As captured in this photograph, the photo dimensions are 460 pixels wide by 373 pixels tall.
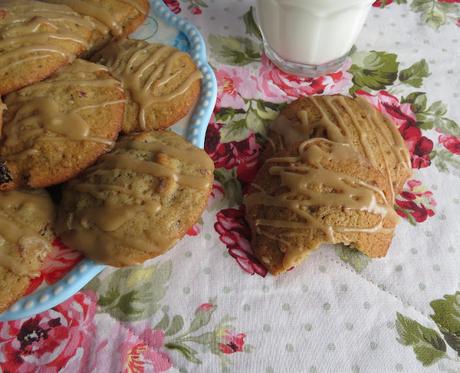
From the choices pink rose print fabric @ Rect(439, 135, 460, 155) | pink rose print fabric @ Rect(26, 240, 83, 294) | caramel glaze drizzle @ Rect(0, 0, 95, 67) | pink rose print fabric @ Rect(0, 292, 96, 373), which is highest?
caramel glaze drizzle @ Rect(0, 0, 95, 67)

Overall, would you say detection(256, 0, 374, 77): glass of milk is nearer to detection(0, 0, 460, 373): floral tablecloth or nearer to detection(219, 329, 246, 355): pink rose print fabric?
detection(0, 0, 460, 373): floral tablecloth

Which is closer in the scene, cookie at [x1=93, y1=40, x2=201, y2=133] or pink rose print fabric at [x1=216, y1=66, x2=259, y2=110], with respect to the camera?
cookie at [x1=93, y1=40, x2=201, y2=133]

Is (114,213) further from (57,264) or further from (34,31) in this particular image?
(34,31)

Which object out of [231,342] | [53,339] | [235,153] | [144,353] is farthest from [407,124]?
[53,339]

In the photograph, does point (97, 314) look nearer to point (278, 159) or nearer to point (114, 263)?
point (114, 263)

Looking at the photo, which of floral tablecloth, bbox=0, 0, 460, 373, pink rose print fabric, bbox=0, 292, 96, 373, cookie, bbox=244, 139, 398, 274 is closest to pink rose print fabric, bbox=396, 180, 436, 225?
floral tablecloth, bbox=0, 0, 460, 373

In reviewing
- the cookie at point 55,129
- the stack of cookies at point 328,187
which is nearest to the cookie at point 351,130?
the stack of cookies at point 328,187

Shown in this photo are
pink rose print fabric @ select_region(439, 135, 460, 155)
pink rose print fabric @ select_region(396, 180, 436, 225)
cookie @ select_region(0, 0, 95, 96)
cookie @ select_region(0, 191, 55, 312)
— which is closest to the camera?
cookie @ select_region(0, 191, 55, 312)

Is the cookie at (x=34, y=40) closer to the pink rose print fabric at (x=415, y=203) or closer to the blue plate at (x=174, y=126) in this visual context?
the blue plate at (x=174, y=126)
